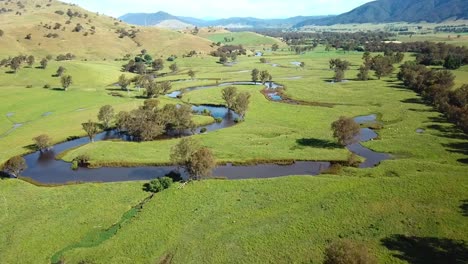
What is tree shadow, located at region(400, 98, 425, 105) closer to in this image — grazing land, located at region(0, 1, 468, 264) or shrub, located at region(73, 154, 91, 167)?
grazing land, located at region(0, 1, 468, 264)

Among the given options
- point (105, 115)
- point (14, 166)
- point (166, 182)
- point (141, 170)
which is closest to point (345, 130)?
point (166, 182)

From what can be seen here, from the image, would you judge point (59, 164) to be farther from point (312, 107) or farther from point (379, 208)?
point (312, 107)

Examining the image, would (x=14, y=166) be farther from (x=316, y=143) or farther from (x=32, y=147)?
(x=316, y=143)

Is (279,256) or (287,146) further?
(287,146)

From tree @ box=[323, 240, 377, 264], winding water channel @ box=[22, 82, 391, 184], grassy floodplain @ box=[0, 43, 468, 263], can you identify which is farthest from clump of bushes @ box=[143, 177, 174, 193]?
tree @ box=[323, 240, 377, 264]

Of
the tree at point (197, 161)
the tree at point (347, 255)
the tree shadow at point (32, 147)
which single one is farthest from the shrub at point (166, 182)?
the tree shadow at point (32, 147)

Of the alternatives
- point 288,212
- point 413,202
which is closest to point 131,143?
point 288,212
